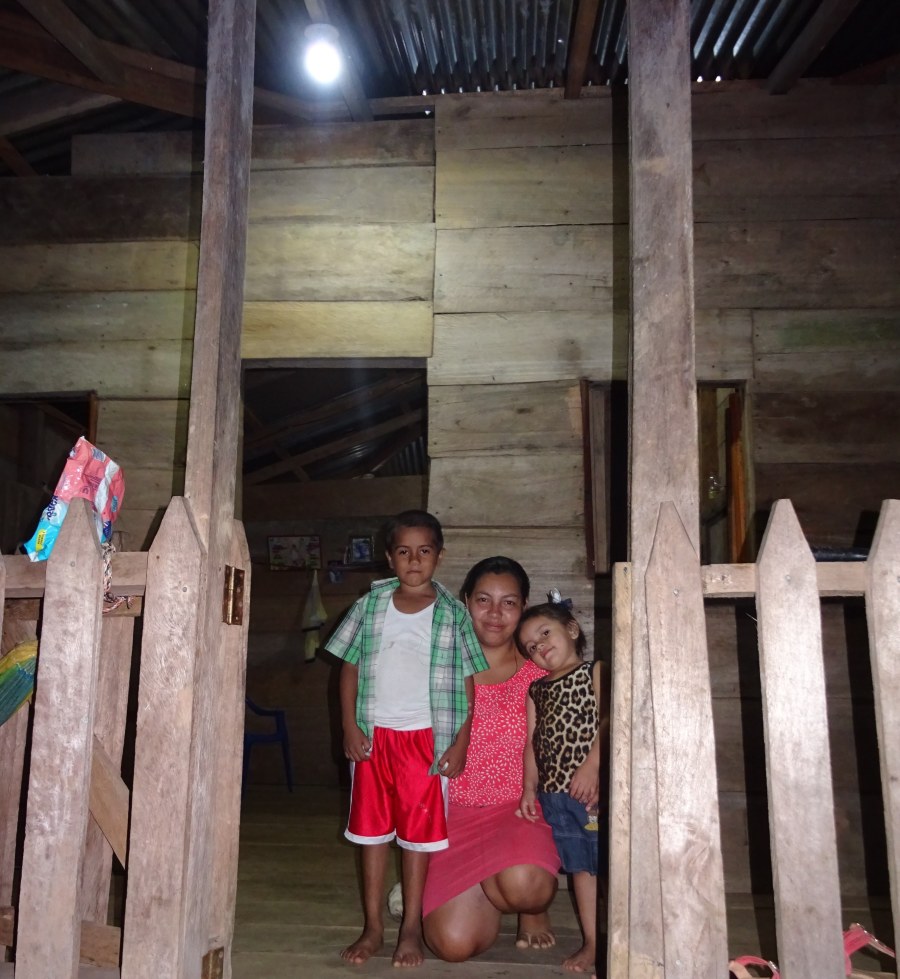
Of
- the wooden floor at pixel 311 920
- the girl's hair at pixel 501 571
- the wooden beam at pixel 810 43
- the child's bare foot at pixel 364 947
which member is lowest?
the wooden floor at pixel 311 920

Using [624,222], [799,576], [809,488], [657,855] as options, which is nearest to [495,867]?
[657,855]

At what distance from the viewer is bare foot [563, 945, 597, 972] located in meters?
2.74

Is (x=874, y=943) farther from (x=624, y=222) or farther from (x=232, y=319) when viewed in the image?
(x=624, y=222)

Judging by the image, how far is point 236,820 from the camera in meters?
2.19

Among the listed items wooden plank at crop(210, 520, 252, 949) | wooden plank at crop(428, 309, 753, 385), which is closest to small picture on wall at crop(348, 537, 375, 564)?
wooden plank at crop(428, 309, 753, 385)

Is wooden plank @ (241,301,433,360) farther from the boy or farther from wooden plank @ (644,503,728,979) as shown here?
wooden plank @ (644,503,728,979)

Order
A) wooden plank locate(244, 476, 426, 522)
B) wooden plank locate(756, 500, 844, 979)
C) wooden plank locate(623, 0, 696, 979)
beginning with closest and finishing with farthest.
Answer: wooden plank locate(756, 500, 844, 979)
wooden plank locate(623, 0, 696, 979)
wooden plank locate(244, 476, 426, 522)

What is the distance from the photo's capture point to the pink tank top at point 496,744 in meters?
3.29

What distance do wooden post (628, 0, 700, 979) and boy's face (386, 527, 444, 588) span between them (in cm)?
154

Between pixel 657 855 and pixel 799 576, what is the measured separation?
653mm

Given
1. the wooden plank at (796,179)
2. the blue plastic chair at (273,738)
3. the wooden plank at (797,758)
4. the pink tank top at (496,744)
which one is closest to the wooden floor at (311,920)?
the pink tank top at (496,744)

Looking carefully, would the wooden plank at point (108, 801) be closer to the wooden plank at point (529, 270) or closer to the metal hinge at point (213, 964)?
the metal hinge at point (213, 964)

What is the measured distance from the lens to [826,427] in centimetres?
425

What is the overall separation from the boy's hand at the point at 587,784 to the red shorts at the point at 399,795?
48 centimetres
